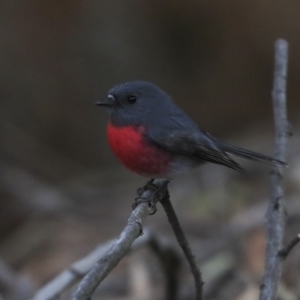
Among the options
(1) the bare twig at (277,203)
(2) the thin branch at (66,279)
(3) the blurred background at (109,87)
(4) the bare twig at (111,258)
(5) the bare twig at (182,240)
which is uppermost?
(3) the blurred background at (109,87)

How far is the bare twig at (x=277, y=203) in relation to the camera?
3.09 meters

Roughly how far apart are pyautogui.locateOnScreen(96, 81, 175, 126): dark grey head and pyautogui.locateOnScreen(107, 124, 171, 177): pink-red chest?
67 millimetres

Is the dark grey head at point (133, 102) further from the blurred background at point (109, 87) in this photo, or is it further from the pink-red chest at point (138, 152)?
the blurred background at point (109, 87)

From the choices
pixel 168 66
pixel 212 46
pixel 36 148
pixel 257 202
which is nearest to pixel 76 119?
pixel 36 148

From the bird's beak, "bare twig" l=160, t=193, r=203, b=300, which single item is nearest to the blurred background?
the bird's beak

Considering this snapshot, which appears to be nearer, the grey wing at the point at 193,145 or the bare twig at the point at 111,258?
the bare twig at the point at 111,258

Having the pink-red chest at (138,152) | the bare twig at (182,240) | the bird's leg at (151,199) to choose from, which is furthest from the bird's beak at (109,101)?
the bare twig at (182,240)

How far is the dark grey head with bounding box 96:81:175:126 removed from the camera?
3.87 m

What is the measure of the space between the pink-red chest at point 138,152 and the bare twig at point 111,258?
36.6 inches

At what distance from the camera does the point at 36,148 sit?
25.8 feet

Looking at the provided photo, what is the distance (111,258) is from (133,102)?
1.80 meters

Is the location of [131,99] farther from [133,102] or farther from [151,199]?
[151,199]

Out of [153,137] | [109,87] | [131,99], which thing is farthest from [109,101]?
[109,87]

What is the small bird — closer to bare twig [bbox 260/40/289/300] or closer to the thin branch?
bare twig [bbox 260/40/289/300]
